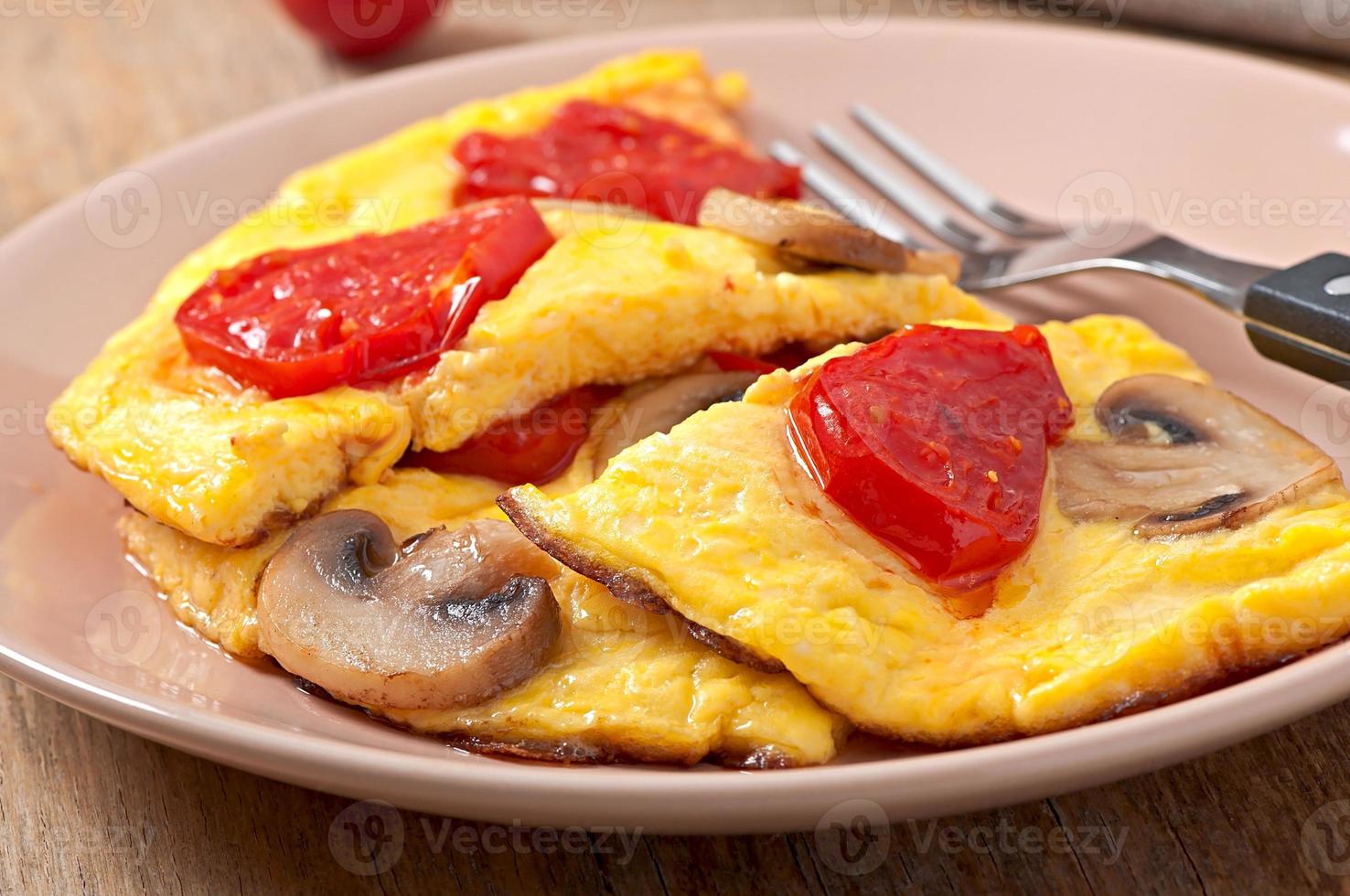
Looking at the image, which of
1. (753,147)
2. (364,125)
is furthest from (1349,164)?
(364,125)

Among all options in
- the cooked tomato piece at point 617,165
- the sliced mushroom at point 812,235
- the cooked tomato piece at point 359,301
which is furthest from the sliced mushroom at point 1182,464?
the cooked tomato piece at point 617,165

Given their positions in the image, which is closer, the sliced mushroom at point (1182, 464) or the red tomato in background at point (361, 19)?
the sliced mushroom at point (1182, 464)

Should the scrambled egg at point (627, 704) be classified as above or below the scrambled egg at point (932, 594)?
below

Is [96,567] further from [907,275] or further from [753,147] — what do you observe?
[753,147]

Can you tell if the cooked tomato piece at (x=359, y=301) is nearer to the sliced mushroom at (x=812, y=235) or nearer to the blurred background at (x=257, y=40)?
the sliced mushroom at (x=812, y=235)

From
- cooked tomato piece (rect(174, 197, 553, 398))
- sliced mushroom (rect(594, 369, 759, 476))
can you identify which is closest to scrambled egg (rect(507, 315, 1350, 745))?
sliced mushroom (rect(594, 369, 759, 476))
